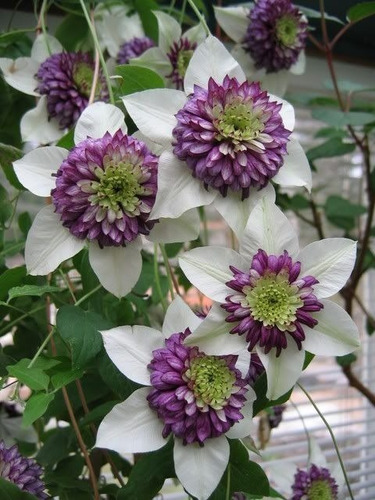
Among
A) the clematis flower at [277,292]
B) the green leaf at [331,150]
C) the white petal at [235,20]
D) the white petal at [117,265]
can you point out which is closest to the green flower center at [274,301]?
the clematis flower at [277,292]

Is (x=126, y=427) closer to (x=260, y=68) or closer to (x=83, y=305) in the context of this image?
(x=83, y=305)

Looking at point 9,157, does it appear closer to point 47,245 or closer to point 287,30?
point 47,245

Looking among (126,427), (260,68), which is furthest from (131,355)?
(260,68)

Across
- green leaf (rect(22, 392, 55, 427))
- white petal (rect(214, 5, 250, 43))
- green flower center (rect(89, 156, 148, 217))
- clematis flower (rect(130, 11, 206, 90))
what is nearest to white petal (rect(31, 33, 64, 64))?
clematis flower (rect(130, 11, 206, 90))

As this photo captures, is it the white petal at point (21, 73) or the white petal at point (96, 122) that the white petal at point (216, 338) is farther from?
the white petal at point (21, 73)

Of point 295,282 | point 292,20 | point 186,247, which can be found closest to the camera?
point 295,282

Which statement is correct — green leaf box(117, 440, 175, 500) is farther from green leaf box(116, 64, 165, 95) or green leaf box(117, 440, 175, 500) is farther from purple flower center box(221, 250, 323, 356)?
green leaf box(116, 64, 165, 95)
